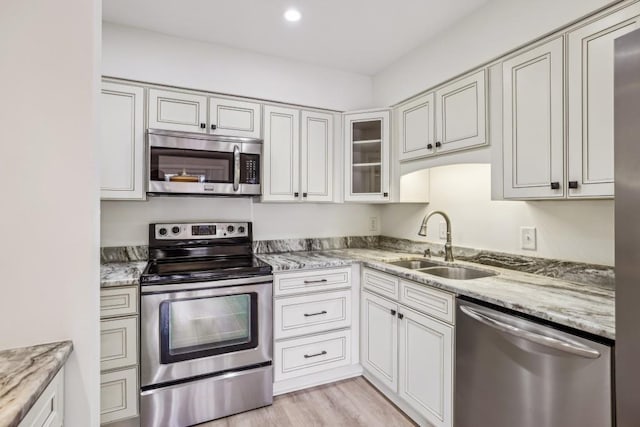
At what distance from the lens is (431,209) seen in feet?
8.64

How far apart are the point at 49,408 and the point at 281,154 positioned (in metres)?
2.01

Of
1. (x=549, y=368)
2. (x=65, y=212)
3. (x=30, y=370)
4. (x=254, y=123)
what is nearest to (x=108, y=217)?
(x=254, y=123)

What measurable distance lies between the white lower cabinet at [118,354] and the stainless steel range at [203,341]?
48 millimetres

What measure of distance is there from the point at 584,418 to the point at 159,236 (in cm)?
245

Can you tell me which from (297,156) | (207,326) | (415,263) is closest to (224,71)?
(297,156)

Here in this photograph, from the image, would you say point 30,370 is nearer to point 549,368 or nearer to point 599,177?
point 549,368

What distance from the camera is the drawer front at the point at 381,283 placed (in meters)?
2.04

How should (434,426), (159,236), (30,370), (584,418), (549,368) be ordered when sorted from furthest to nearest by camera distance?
(159,236) < (434,426) < (549,368) < (584,418) < (30,370)

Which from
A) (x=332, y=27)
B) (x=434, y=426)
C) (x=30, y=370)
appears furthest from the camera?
(x=332, y=27)

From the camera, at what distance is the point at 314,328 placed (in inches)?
89.9

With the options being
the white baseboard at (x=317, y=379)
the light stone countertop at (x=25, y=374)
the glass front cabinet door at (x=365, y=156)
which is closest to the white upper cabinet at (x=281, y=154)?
the glass front cabinet door at (x=365, y=156)

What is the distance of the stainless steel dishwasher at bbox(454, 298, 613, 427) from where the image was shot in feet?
3.46

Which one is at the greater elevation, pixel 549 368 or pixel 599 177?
pixel 599 177

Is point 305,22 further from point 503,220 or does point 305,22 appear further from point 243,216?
point 503,220
